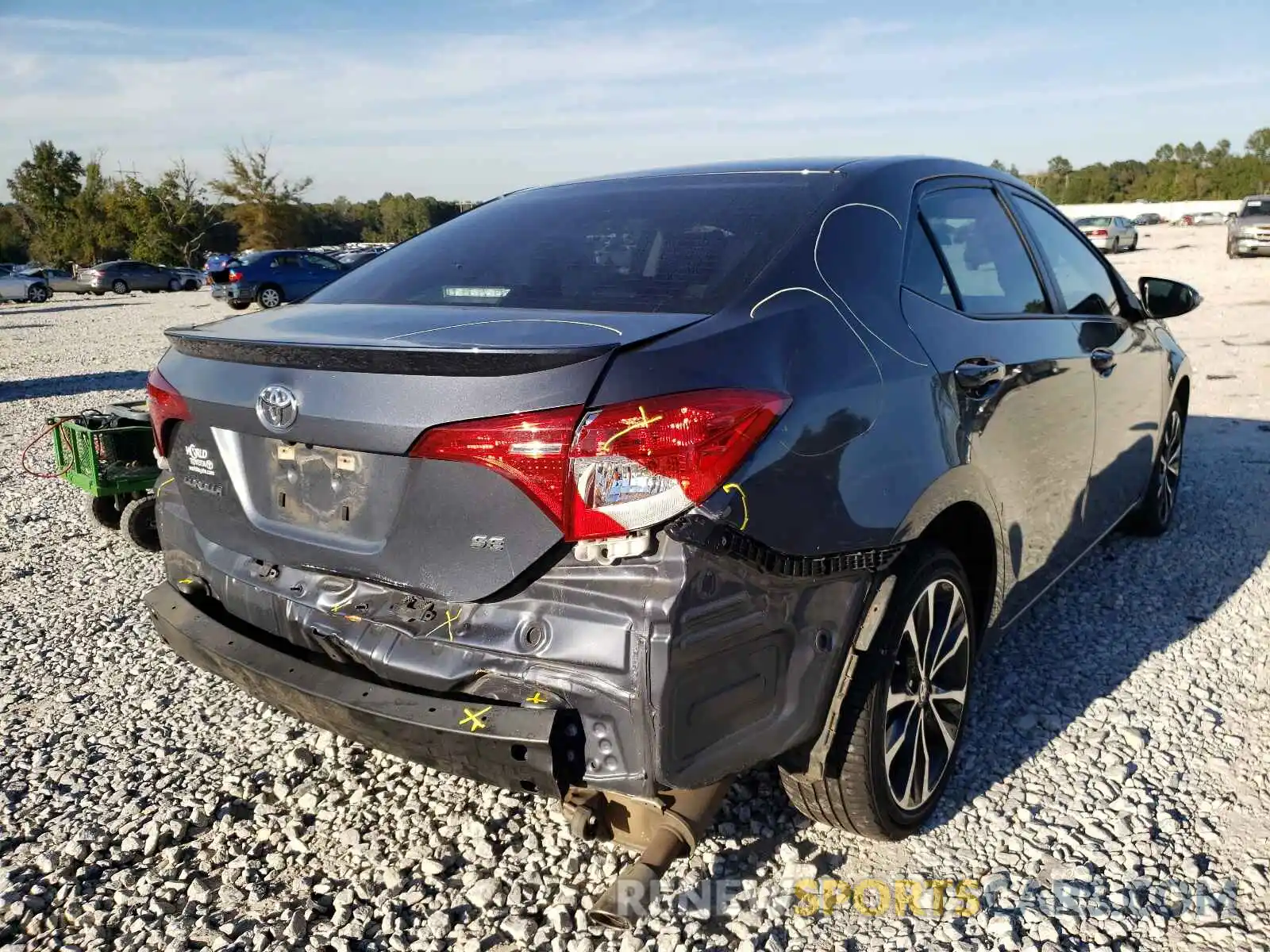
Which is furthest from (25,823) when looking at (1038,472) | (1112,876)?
(1038,472)

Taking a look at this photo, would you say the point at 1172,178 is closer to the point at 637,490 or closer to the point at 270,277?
the point at 270,277

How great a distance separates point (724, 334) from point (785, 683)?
73cm

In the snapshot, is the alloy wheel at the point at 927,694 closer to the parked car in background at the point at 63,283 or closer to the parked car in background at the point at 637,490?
the parked car in background at the point at 637,490

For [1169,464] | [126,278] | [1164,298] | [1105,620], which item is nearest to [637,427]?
[1105,620]

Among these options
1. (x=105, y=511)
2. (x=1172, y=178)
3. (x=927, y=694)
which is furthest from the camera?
(x=1172, y=178)

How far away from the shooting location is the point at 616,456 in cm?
185

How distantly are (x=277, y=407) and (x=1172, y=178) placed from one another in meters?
110

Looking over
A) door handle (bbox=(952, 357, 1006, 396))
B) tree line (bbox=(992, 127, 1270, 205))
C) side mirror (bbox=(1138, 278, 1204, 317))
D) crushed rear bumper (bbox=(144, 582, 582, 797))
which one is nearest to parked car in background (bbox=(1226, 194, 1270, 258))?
side mirror (bbox=(1138, 278, 1204, 317))

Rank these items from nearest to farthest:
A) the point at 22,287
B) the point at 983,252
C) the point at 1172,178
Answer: the point at 983,252, the point at 22,287, the point at 1172,178

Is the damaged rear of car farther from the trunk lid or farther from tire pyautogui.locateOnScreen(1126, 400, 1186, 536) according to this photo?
tire pyautogui.locateOnScreen(1126, 400, 1186, 536)

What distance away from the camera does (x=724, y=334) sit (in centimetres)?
204

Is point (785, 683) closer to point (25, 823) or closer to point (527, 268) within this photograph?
point (527, 268)

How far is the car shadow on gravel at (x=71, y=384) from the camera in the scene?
11.6 m

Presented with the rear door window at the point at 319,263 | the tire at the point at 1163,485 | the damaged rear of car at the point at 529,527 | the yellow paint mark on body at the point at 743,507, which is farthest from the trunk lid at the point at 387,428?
the rear door window at the point at 319,263
